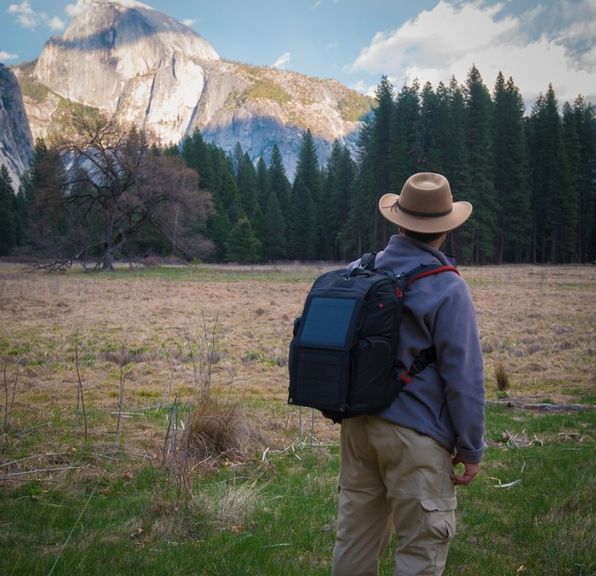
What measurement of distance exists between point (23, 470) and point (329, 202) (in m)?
61.5

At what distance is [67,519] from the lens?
4.16m

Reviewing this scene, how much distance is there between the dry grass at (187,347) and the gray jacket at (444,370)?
12.1 feet

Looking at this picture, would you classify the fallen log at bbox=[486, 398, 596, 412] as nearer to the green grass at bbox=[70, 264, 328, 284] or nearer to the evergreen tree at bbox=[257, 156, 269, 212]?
the green grass at bbox=[70, 264, 328, 284]

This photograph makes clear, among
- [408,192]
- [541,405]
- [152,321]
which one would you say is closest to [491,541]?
[408,192]

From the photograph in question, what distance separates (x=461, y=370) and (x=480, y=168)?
4916 centimetres

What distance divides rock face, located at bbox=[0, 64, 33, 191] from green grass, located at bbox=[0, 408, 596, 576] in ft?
421

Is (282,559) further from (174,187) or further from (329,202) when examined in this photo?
(329,202)

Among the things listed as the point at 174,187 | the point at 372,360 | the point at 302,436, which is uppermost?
the point at 174,187

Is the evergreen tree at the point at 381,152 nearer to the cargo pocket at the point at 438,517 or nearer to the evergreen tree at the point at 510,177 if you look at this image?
the evergreen tree at the point at 510,177

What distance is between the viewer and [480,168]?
4806 centimetres

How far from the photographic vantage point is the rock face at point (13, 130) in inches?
4766

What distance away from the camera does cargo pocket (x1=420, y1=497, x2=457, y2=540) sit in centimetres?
239

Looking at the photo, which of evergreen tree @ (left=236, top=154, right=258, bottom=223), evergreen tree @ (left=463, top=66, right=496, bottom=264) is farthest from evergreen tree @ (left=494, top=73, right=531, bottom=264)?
evergreen tree @ (left=236, top=154, right=258, bottom=223)

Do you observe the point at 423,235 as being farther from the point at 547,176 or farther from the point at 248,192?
the point at 248,192
